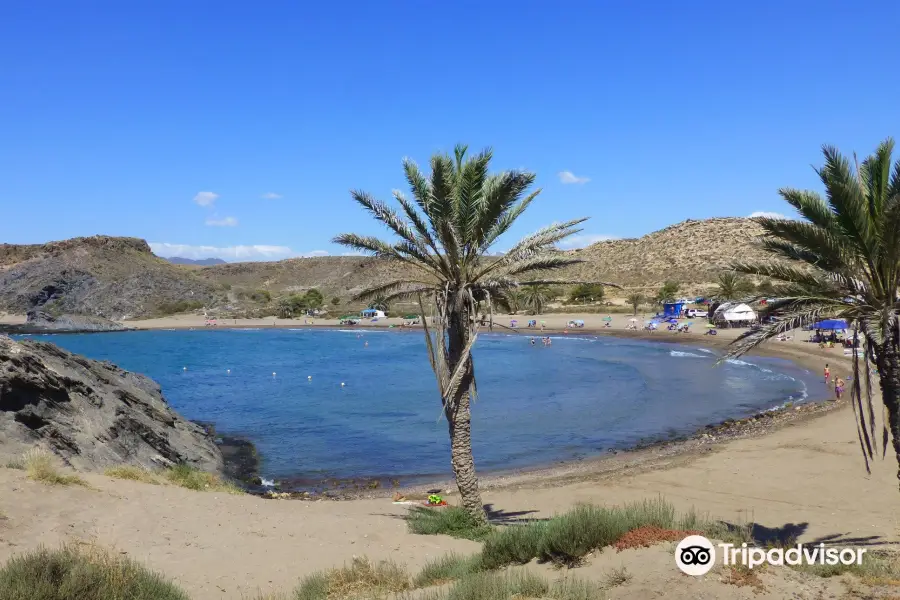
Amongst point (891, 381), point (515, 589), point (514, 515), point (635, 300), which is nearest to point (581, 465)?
point (514, 515)

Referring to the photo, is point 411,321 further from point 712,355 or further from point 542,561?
point 542,561

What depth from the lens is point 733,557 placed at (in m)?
6.96

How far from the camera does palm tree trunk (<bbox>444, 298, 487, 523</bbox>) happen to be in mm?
11570

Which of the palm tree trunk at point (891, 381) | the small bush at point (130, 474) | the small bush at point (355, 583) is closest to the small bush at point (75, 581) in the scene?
the small bush at point (355, 583)

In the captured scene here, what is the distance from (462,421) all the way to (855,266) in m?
6.87

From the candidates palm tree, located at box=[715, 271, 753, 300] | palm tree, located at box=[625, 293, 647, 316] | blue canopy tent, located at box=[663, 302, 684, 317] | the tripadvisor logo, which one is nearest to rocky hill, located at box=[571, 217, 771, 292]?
palm tree, located at box=[625, 293, 647, 316]

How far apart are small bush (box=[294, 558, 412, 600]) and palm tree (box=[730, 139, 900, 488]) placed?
5.59 metres

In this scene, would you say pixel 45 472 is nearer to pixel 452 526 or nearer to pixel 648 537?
pixel 452 526

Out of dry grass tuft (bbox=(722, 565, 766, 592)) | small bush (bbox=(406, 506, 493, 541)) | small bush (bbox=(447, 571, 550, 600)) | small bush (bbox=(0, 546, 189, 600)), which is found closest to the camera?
small bush (bbox=(0, 546, 189, 600))

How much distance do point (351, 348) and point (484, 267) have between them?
51.9m

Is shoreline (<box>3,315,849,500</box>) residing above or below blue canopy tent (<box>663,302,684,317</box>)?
below

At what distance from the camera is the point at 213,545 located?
31.8 ft

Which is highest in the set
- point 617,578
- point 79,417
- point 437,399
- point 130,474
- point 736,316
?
point 736,316

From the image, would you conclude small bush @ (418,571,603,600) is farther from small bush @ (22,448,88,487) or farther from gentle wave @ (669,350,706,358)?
gentle wave @ (669,350,706,358)
